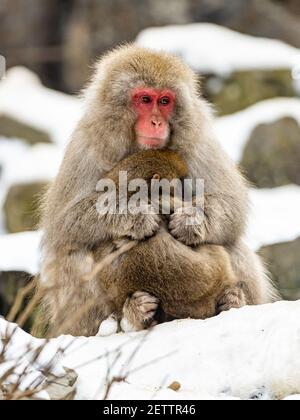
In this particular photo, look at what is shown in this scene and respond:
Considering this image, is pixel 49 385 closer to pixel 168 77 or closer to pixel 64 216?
pixel 64 216

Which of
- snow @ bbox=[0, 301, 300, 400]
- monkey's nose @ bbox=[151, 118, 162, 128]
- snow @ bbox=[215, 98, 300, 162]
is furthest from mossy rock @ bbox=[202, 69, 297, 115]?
snow @ bbox=[0, 301, 300, 400]

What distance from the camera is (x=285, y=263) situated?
351 inches

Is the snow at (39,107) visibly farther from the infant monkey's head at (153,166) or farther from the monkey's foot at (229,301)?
the monkey's foot at (229,301)

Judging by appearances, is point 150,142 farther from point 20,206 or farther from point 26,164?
point 26,164

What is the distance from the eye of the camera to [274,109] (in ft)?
36.0

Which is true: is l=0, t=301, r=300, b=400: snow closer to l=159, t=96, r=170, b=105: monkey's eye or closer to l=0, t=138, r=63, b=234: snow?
l=159, t=96, r=170, b=105: monkey's eye

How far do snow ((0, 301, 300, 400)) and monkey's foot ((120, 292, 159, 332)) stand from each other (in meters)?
0.16

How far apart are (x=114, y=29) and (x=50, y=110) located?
2.49 m

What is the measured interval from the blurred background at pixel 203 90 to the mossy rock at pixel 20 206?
0.01 meters

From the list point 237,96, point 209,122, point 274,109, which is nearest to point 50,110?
point 237,96

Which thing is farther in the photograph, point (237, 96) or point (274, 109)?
point (237, 96)

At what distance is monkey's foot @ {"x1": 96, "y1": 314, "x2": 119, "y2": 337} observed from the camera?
18.5 ft

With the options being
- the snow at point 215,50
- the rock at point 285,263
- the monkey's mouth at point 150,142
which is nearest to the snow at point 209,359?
the monkey's mouth at point 150,142

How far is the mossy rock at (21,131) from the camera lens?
12.4 m
